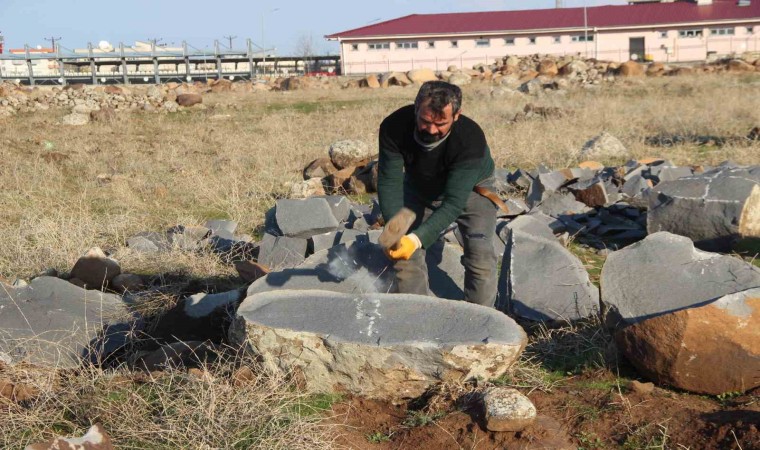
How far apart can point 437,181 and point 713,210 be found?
3.36m

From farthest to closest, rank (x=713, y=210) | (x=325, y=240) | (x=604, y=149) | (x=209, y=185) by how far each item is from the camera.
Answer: (x=604, y=149)
(x=209, y=185)
(x=713, y=210)
(x=325, y=240)

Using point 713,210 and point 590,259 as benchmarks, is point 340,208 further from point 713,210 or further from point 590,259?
point 713,210

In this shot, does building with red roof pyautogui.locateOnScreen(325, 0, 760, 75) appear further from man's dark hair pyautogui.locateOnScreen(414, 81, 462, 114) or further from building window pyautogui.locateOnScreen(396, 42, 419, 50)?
man's dark hair pyautogui.locateOnScreen(414, 81, 462, 114)

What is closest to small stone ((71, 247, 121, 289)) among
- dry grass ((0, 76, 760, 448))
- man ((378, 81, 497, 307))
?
dry grass ((0, 76, 760, 448))

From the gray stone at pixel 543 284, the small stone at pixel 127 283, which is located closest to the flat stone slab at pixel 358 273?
the gray stone at pixel 543 284

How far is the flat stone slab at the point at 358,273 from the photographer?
15.7ft

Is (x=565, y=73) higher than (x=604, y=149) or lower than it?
higher

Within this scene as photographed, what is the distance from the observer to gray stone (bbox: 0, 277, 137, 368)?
462 cm

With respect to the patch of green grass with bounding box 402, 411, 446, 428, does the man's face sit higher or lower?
higher

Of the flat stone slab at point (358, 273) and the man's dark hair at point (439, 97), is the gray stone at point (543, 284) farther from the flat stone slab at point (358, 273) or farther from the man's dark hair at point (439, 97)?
the man's dark hair at point (439, 97)

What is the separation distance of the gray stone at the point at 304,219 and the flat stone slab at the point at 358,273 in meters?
1.53

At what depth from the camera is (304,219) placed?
22.1 feet

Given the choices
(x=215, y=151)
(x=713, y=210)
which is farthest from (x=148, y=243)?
(x=215, y=151)

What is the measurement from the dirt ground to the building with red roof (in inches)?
1572
